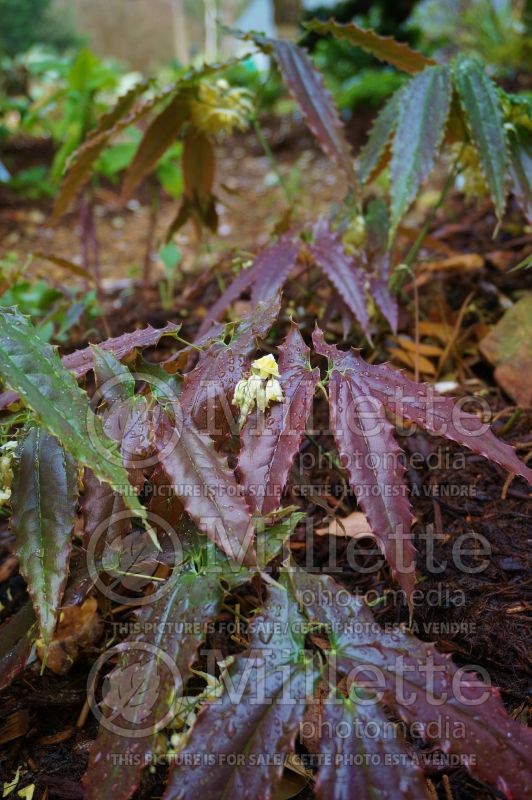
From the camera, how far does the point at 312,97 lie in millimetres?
1164

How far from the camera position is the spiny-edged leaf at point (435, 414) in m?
0.66

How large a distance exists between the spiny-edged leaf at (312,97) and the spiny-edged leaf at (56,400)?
2.26 ft

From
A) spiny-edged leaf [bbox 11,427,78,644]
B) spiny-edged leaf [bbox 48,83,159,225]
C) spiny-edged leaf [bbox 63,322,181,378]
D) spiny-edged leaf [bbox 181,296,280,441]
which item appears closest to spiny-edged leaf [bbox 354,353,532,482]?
spiny-edged leaf [bbox 181,296,280,441]

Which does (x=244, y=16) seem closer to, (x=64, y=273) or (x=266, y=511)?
(x=64, y=273)

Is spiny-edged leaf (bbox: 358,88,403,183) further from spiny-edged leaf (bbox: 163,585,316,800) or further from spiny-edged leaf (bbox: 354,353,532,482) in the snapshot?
spiny-edged leaf (bbox: 163,585,316,800)

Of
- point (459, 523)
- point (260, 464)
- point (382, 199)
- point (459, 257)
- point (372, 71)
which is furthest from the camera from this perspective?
point (372, 71)

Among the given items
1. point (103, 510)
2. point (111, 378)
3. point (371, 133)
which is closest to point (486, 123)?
point (371, 133)

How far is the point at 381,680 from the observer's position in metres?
0.58

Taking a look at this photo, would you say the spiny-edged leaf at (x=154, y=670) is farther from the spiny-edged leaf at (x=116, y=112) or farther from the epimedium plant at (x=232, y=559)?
the spiny-edged leaf at (x=116, y=112)

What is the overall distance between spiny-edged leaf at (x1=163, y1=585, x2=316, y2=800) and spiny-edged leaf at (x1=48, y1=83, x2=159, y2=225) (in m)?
0.94

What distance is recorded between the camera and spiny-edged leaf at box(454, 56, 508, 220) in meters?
1.04

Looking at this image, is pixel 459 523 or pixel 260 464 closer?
pixel 260 464

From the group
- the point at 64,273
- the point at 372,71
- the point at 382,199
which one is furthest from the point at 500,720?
the point at 372,71

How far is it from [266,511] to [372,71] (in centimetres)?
451
